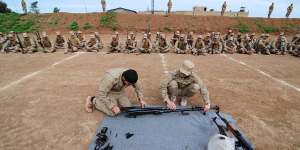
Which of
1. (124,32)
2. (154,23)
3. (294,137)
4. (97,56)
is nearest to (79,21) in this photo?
(124,32)

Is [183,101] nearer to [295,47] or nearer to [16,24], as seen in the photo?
[295,47]

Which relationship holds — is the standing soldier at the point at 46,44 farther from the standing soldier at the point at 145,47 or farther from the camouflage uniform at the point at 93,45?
the standing soldier at the point at 145,47

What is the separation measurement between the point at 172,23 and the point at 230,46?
45.3ft

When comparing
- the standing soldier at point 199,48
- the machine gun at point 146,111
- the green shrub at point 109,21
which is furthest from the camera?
the green shrub at point 109,21

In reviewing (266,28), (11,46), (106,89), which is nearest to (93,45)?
(11,46)

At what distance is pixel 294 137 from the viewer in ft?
11.3

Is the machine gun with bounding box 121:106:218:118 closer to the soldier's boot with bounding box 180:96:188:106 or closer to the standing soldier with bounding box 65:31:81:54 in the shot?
the soldier's boot with bounding box 180:96:188:106

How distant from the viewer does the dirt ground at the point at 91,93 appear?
3363mm

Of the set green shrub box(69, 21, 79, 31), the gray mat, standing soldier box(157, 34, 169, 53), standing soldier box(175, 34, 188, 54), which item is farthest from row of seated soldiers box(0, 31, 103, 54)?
green shrub box(69, 21, 79, 31)

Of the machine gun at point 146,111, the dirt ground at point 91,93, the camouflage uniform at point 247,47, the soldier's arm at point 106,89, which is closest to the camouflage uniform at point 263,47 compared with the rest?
the camouflage uniform at point 247,47

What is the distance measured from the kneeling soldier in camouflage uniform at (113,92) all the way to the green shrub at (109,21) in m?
19.8

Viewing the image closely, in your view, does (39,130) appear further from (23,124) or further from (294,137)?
(294,137)

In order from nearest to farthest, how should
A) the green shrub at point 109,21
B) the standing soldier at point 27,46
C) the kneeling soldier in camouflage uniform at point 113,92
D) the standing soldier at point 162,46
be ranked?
1. the kneeling soldier in camouflage uniform at point 113,92
2. the standing soldier at point 27,46
3. the standing soldier at point 162,46
4. the green shrub at point 109,21

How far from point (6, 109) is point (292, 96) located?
20.6 ft
